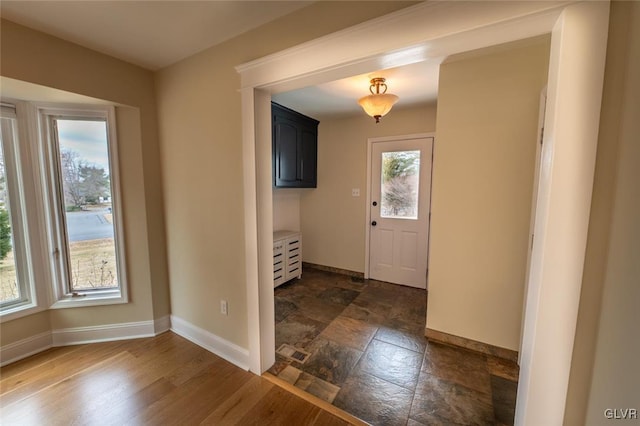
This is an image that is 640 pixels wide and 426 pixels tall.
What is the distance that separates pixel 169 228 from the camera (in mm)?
2340

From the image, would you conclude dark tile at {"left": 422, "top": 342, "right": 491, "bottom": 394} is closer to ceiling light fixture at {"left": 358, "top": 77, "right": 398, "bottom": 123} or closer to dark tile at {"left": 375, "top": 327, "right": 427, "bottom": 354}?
dark tile at {"left": 375, "top": 327, "right": 427, "bottom": 354}

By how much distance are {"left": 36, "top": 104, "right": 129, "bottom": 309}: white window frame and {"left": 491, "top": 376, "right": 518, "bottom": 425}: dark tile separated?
2.95 metres

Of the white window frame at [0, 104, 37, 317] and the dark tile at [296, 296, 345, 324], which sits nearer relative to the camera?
the white window frame at [0, 104, 37, 317]

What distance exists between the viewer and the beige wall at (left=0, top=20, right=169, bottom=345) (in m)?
1.78

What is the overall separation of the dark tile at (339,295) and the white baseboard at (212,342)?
1.32 metres

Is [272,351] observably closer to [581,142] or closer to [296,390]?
[296,390]

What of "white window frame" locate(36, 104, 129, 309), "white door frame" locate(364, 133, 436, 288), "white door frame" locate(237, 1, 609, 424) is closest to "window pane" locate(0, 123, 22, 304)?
"white window frame" locate(36, 104, 129, 309)

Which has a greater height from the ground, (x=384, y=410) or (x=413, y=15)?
(x=413, y=15)

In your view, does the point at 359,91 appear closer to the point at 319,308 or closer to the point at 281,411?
the point at 319,308

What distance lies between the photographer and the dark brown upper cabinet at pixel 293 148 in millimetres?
3066

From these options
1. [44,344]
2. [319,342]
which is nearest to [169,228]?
[44,344]

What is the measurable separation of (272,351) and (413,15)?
7.30 ft

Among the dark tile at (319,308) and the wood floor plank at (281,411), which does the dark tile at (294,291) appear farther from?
the wood floor plank at (281,411)

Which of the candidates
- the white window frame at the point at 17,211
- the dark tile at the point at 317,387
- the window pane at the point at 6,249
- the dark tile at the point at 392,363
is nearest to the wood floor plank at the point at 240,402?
the dark tile at the point at 317,387
